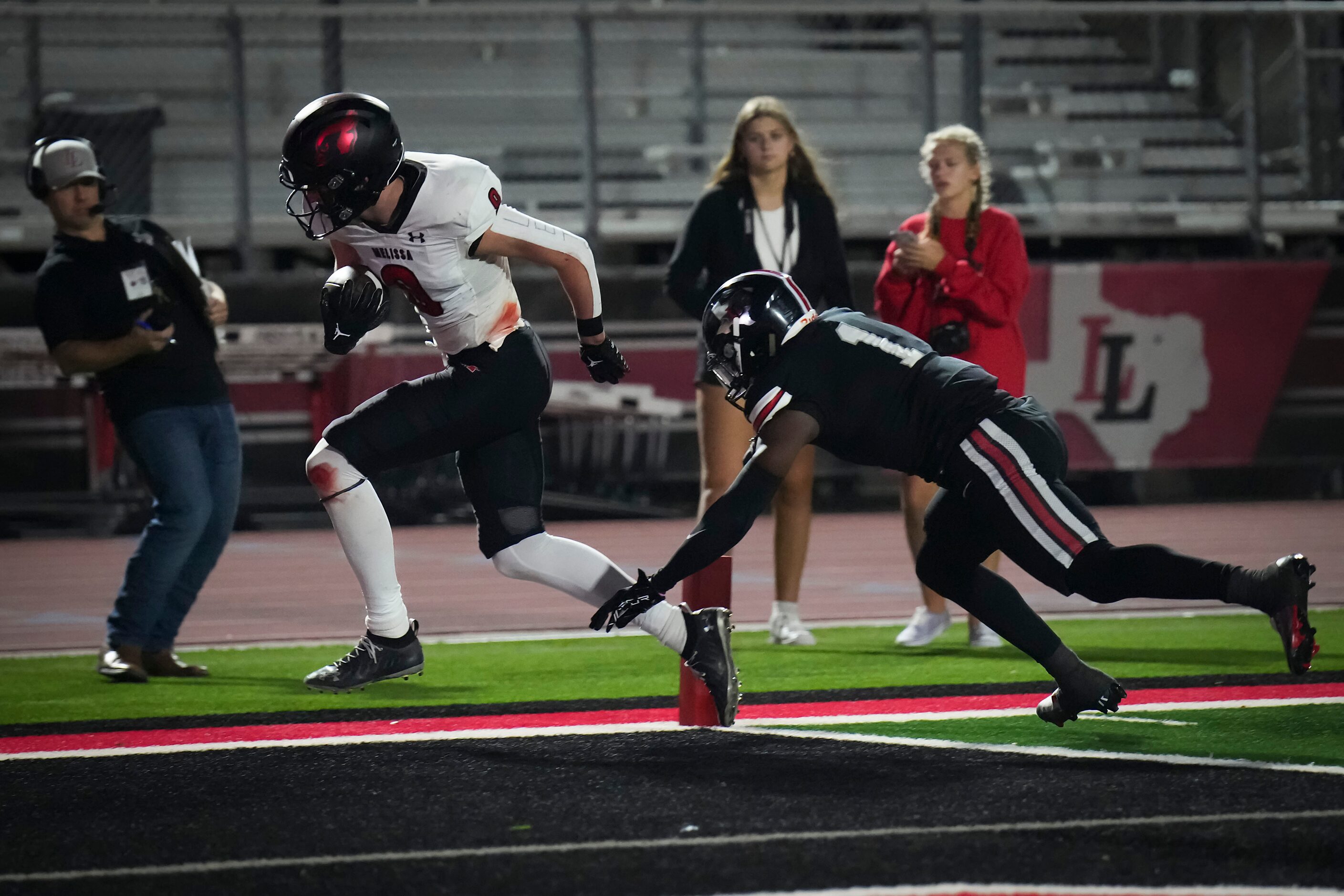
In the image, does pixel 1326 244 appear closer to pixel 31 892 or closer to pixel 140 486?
pixel 140 486

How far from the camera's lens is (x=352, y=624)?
7371 mm

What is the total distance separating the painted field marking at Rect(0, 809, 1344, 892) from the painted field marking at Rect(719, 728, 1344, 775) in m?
0.49

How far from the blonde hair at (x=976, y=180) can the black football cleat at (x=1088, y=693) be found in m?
2.36

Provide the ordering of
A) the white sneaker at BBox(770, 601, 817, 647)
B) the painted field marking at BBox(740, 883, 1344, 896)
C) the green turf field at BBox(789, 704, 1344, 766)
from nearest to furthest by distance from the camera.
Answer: the painted field marking at BBox(740, 883, 1344, 896) → the green turf field at BBox(789, 704, 1344, 766) → the white sneaker at BBox(770, 601, 817, 647)

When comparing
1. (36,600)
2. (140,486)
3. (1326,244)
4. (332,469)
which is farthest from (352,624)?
(1326,244)

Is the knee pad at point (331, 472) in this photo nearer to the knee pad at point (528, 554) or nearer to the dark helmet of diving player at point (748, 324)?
Result: the knee pad at point (528, 554)

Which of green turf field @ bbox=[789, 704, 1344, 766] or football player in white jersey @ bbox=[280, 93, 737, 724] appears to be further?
football player in white jersey @ bbox=[280, 93, 737, 724]

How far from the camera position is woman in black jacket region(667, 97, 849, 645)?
6461 mm

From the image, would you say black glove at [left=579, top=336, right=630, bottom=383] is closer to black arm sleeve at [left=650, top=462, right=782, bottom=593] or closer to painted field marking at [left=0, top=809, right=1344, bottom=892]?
black arm sleeve at [left=650, top=462, right=782, bottom=593]

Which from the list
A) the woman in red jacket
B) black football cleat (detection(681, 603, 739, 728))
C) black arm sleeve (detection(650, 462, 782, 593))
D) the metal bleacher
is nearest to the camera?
black arm sleeve (detection(650, 462, 782, 593))

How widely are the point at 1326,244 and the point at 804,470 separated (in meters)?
8.39

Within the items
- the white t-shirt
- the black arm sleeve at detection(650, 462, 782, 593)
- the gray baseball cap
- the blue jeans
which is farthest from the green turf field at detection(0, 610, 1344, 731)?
the gray baseball cap

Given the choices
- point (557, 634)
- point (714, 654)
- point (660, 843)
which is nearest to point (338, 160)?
point (714, 654)

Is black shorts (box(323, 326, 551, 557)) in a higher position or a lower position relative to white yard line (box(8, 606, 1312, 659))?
higher
